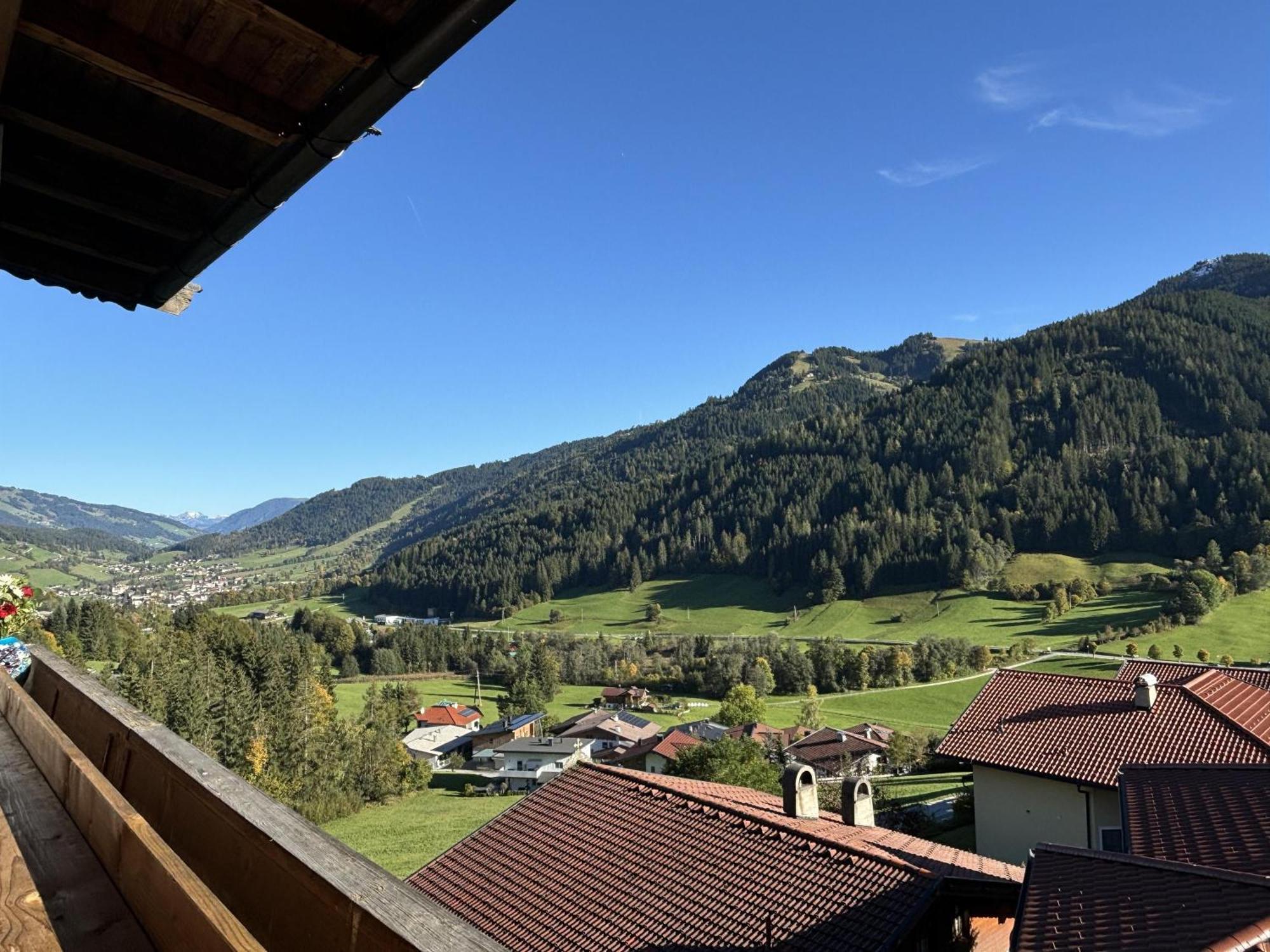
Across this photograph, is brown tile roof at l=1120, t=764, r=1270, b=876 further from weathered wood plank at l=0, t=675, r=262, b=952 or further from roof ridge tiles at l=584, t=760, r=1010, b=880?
weathered wood plank at l=0, t=675, r=262, b=952

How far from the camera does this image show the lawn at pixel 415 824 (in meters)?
31.2

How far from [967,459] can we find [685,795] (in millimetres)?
166232

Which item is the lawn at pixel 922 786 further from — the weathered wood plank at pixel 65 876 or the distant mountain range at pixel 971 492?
the distant mountain range at pixel 971 492

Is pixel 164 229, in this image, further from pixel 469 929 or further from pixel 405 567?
pixel 405 567

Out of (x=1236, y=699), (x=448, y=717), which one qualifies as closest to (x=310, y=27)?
(x=1236, y=699)

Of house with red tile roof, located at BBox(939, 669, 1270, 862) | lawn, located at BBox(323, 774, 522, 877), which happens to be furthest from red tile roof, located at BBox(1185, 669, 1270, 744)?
lawn, located at BBox(323, 774, 522, 877)

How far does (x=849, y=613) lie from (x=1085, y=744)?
98769 millimetres

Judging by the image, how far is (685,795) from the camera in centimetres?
1375

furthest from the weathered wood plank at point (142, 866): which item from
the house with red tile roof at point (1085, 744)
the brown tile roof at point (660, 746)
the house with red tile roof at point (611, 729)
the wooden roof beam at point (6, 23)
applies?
the house with red tile roof at point (611, 729)

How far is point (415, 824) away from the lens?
3803cm

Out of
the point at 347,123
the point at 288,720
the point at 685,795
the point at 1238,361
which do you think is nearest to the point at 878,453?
the point at 1238,361

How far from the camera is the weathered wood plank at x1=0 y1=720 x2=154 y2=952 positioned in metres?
1.18

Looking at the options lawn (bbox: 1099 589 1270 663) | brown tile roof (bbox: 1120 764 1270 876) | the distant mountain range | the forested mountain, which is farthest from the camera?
the forested mountain

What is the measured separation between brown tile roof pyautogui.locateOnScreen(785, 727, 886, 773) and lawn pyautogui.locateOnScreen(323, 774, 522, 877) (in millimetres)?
17681
